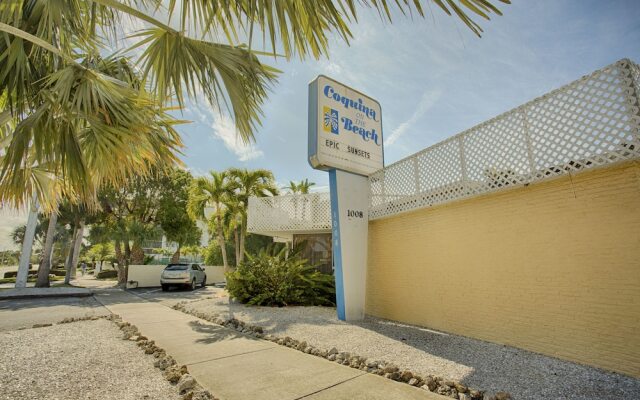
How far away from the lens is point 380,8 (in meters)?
1.97

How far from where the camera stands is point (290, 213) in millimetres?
11492

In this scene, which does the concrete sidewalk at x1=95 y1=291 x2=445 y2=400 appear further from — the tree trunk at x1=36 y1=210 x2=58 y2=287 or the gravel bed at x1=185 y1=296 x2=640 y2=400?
the tree trunk at x1=36 y1=210 x2=58 y2=287

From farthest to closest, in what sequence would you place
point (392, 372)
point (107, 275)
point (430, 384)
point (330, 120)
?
point (107, 275) → point (330, 120) → point (392, 372) → point (430, 384)

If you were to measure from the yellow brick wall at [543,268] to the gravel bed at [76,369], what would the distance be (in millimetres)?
4723

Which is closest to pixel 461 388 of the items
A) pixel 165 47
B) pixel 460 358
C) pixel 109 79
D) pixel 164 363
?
pixel 460 358

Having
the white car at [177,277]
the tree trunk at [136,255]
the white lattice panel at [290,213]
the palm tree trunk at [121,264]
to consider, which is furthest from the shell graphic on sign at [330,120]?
the palm tree trunk at [121,264]

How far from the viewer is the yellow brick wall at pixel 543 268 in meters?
3.69

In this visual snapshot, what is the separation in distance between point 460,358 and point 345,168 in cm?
477

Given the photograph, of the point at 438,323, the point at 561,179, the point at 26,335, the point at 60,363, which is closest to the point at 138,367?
the point at 60,363

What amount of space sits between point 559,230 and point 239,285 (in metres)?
7.96

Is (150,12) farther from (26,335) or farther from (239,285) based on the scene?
(239,285)

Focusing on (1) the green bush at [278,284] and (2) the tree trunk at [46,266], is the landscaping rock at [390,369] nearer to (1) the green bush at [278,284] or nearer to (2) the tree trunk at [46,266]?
(1) the green bush at [278,284]

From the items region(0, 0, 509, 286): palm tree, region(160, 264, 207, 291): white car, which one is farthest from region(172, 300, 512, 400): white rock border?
region(160, 264, 207, 291): white car

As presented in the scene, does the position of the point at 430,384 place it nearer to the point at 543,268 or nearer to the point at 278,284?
the point at 543,268
